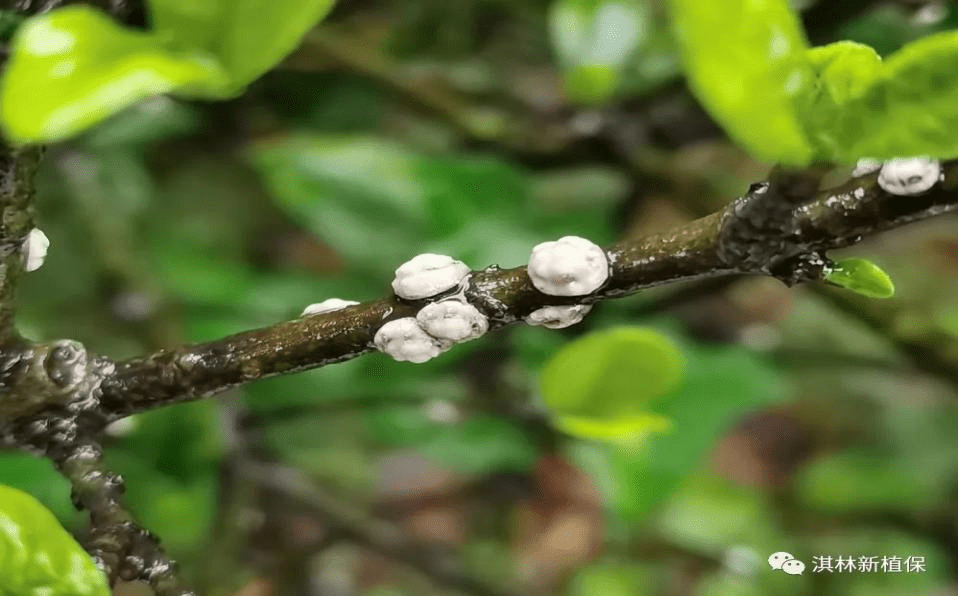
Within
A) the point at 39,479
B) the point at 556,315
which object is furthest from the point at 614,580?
the point at 556,315

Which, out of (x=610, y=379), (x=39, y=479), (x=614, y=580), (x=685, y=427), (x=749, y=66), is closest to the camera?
(x=749, y=66)

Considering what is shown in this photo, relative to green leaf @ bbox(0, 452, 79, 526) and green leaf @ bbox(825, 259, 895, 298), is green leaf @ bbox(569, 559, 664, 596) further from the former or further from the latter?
green leaf @ bbox(825, 259, 895, 298)

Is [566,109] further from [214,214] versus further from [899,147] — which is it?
[899,147]

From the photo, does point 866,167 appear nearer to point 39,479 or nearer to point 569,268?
point 569,268

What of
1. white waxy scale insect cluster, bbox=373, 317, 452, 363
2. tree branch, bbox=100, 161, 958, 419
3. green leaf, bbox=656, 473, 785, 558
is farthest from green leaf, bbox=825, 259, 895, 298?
green leaf, bbox=656, 473, 785, 558

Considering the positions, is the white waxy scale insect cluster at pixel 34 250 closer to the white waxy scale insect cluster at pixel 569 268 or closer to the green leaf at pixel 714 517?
the white waxy scale insect cluster at pixel 569 268

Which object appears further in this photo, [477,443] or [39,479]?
[477,443]

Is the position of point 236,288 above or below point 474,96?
below

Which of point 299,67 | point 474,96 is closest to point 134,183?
point 299,67
